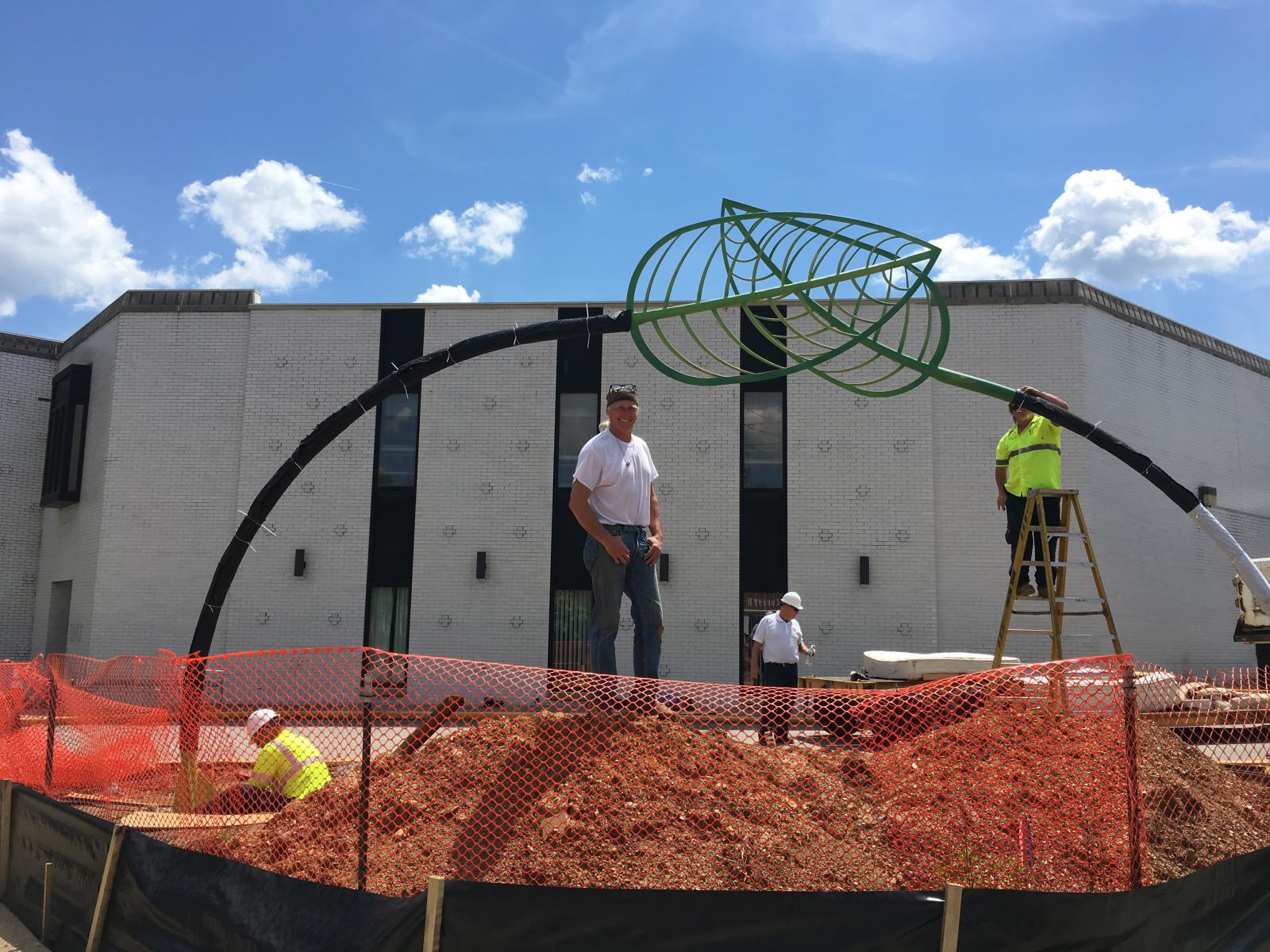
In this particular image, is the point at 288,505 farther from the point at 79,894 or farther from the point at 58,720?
the point at 79,894

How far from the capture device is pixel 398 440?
1786 cm

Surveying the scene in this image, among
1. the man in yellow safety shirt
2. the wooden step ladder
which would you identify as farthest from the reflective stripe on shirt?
the wooden step ladder

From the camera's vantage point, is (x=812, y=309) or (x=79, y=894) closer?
(x=79, y=894)

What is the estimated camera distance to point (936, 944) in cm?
321

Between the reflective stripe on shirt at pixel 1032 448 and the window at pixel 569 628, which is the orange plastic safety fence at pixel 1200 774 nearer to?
the reflective stripe on shirt at pixel 1032 448

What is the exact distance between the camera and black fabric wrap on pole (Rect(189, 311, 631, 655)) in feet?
22.7

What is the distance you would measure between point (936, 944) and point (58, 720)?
653 centimetres

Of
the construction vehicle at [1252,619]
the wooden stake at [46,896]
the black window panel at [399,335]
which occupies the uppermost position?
the black window panel at [399,335]

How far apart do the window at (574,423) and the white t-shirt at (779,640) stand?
7.32 m

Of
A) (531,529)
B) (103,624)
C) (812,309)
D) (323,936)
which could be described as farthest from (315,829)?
(103,624)

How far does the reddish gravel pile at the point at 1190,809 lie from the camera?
4625mm

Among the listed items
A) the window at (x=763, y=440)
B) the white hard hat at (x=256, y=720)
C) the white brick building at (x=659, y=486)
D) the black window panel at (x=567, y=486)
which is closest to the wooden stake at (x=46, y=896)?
the white hard hat at (x=256, y=720)

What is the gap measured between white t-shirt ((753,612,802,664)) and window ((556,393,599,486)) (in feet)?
24.0

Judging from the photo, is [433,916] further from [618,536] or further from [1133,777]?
[1133,777]
